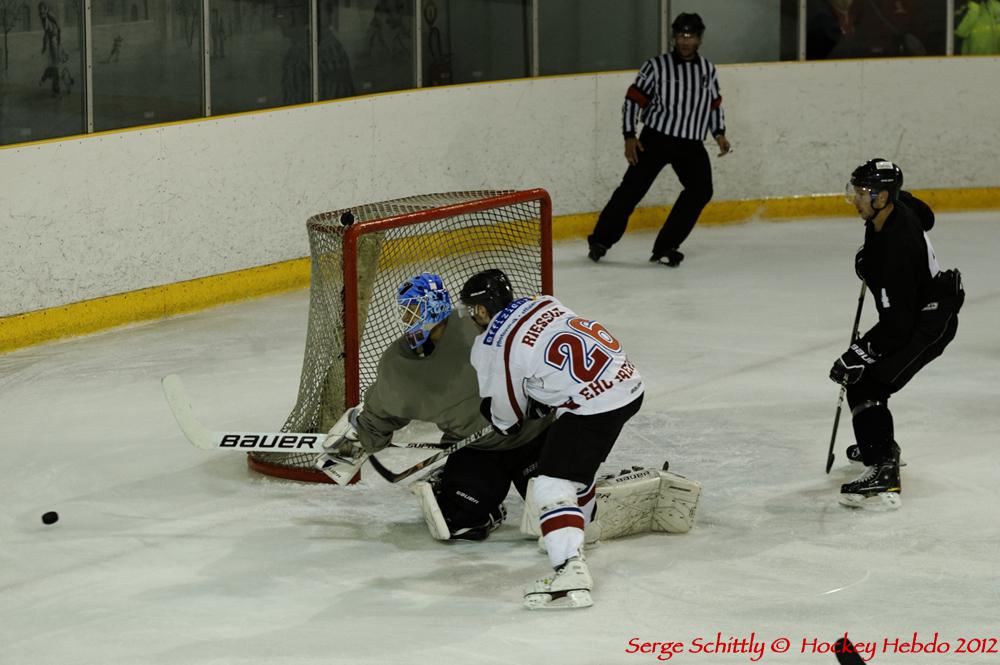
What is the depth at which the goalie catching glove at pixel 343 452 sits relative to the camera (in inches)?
161

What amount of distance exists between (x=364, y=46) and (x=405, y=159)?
22.0 inches

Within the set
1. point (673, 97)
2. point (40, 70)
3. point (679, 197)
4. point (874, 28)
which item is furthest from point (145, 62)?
point (874, 28)

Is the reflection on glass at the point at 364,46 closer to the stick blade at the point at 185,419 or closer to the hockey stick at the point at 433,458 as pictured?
the stick blade at the point at 185,419

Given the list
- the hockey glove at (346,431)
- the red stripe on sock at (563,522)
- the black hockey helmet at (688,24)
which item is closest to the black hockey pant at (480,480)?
the hockey glove at (346,431)

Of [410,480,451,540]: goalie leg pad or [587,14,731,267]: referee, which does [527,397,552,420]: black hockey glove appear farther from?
[587,14,731,267]: referee

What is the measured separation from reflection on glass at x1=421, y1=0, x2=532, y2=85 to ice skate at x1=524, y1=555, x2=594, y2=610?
4.66 meters

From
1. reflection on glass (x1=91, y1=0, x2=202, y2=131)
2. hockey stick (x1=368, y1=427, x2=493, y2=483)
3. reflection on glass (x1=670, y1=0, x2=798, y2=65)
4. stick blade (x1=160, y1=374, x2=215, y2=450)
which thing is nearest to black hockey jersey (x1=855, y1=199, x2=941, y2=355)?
hockey stick (x1=368, y1=427, x2=493, y2=483)

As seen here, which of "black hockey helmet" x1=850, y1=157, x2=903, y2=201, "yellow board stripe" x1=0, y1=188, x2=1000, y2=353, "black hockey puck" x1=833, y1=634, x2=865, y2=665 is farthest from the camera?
"yellow board stripe" x1=0, y1=188, x2=1000, y2=353

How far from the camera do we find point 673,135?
7836mm

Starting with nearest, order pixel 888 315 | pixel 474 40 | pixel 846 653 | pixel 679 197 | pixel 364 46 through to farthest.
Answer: pixel 846 653, pixel 888 315, pixel 364 46, pixel 679 197, pixel 474 40

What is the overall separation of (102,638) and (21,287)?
288 cm

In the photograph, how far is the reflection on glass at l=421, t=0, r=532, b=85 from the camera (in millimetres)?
7980

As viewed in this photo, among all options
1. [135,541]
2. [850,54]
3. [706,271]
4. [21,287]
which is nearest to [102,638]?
[135,541]

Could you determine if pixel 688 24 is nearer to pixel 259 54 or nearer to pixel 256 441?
pixel 259 54
